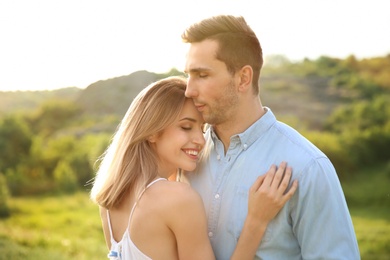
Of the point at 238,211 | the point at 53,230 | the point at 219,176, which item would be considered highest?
the point at 219,176

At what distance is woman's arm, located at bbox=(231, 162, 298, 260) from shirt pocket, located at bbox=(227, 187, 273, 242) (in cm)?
7

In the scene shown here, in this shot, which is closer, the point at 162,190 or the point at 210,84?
the point at 162,190

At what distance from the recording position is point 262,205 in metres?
2.21

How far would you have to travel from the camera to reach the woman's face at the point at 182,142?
2365mm

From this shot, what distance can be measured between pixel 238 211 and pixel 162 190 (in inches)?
12.3

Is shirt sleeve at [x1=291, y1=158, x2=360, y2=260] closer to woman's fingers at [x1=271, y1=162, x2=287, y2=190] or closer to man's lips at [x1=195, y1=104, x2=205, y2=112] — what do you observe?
woman's fingers at [x1=271, y1=162, x2=287, y2=190]

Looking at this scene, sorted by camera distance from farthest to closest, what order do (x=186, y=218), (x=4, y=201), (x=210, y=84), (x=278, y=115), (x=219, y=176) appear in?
1. (x=278, y=115)
2. (x=4, y=201)
3. (x=219, y=176)
4. (x=210, y=84)
5. (x=186, y=218)

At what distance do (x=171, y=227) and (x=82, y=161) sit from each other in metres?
6.71

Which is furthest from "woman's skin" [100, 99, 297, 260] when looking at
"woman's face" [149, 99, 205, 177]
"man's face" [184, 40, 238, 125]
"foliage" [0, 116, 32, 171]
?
"foliage" [0, 116, 32, 171]

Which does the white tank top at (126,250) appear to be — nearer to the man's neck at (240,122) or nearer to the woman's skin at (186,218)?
the woman's skin at (186,218)

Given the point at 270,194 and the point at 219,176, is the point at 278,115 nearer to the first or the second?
the point at 219,176

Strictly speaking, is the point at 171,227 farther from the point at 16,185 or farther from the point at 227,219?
the point at 16,185

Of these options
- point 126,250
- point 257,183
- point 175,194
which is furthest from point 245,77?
point 126,250

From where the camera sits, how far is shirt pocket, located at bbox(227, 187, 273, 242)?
2.31 metres
